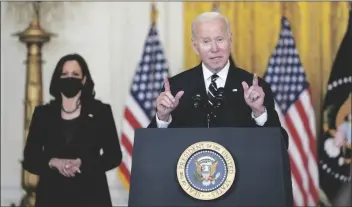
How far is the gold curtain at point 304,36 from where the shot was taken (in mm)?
6898

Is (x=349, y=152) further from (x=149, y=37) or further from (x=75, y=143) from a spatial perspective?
(x=75, y=143)

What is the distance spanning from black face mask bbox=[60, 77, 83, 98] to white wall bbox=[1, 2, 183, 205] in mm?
2869

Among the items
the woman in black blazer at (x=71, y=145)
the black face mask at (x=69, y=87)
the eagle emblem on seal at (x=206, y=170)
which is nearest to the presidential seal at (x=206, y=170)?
the eagle emblem on seal at (x=206, y=170)

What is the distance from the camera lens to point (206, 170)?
1.99 meters

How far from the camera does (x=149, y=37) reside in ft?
22.3

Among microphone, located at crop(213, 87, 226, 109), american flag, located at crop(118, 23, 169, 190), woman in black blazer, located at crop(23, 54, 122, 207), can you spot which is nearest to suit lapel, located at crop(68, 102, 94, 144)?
woman in black blazer, located at crop(23, 54, 122, 207)

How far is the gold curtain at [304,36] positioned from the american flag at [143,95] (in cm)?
51

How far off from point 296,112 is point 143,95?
160cm

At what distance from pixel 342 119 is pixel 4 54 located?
3801 millimetres

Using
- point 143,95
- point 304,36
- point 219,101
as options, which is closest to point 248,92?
point 219,101

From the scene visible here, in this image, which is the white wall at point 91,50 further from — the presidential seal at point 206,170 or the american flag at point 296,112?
the presidential seal at point 206,170

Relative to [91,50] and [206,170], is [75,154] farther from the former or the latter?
[91,50]

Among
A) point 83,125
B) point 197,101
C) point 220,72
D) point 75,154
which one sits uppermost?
point 220,72

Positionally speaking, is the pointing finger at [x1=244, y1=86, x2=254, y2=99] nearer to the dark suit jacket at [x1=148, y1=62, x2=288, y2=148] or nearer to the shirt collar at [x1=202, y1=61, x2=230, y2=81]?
the dark suit jacket at [x1=148, y1=62, x2=288, y2=148]
